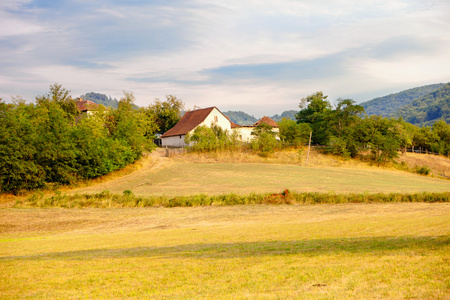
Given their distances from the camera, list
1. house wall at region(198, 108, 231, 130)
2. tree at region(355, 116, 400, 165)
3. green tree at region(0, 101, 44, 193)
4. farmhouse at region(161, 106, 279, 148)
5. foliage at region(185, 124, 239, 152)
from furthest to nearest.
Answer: house wall at region(198, 108, 231, 130)
farmhouse at region(161, 106, 279, 148)
tree at region(355, 116, 400, 165)
foliage at region(185, 124, 239, 152)
green tree at region(0, 101, 44, 193)

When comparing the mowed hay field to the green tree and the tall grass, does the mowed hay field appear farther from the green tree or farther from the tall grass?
the green tree

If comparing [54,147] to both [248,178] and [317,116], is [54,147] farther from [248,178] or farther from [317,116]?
[317,116]

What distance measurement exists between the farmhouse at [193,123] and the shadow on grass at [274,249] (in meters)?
63.8

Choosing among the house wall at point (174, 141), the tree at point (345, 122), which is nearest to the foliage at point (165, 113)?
the house wall at point (174, 141)

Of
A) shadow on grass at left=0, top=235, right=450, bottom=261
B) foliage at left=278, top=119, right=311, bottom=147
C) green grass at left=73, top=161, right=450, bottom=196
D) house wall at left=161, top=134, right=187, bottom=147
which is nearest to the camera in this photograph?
shadow on grass at left=0, top=235, right=450, bottom=261

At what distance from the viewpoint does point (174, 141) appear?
272 ft

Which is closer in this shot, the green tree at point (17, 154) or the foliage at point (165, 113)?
the green tree at point (17, 154)

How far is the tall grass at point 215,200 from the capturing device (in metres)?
31.0

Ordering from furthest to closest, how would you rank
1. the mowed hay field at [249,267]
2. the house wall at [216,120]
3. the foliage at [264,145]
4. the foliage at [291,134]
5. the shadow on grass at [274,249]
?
the house wall at [216,120], the foliage at [291,134], the foliage at [264,145], the shadow on grass at [274,249], the mowed hay field at [249,267]

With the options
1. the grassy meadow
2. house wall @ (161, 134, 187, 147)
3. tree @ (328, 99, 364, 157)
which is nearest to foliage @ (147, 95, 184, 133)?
house wall @ (161, 134, 187, 147)

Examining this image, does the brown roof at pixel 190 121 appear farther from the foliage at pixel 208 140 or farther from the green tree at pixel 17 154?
the green tree at pixel 17 154

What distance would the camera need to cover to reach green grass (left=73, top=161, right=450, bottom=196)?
40.9m

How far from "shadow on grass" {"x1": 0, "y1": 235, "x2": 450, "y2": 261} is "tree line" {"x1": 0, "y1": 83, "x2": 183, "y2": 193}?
30.3 metres

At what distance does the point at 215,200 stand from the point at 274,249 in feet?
69.2
